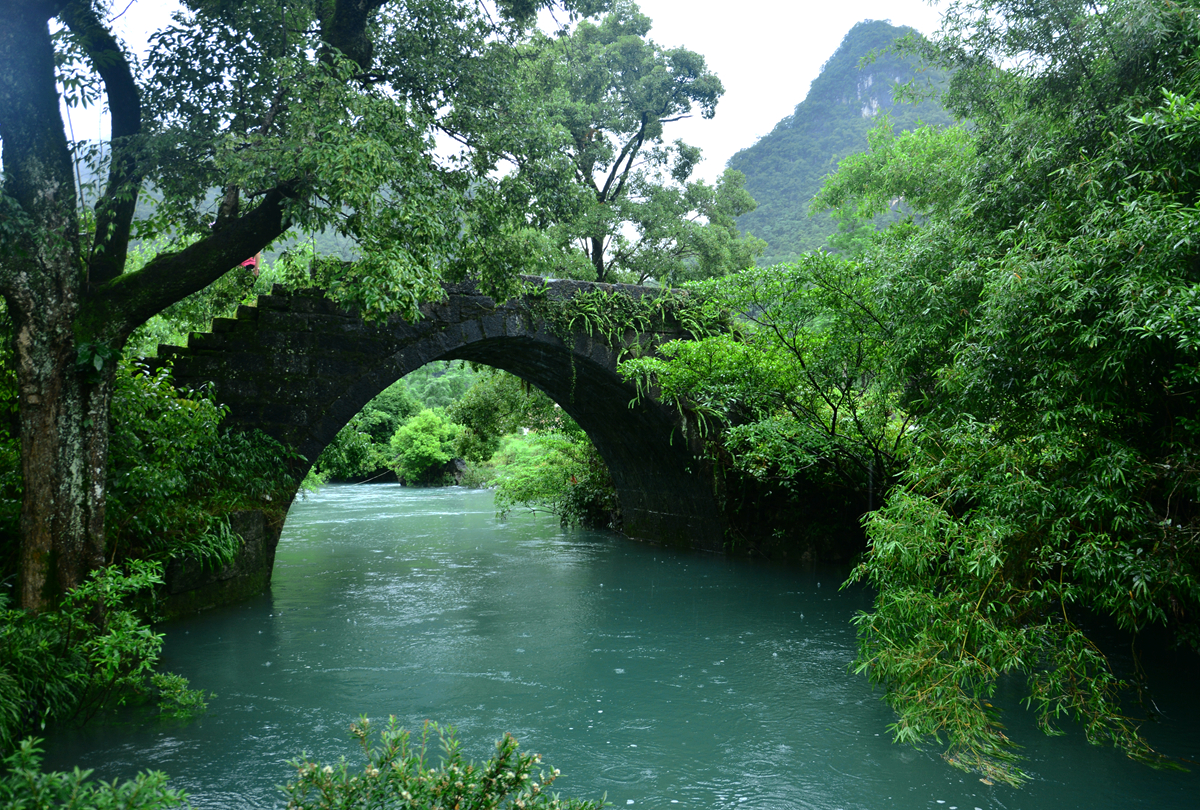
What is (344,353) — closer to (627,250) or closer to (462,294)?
(462,294)

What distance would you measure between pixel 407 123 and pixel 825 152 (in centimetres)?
3650

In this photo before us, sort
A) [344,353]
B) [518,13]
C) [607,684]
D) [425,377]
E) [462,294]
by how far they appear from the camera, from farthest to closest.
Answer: [425,377] → [462,294] → [344,353] → [518,13] → [607,684]

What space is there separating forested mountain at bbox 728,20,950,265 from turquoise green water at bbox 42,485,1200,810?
23856 millimetres

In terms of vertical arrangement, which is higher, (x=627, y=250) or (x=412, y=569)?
(x=627, y=250)

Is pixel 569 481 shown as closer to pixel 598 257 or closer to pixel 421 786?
pixel 598 257

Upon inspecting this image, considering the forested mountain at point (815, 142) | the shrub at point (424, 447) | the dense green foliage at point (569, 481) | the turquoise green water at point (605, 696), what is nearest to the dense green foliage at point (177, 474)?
the turquoise green water at point (605, 696)

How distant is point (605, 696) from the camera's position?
16.6ft

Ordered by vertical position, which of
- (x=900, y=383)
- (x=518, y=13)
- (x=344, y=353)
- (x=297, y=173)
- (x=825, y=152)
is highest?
(x=825, y=152)

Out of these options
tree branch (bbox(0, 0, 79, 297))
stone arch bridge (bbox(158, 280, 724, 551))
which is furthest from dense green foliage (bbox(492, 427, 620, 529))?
tree branch (bbox(0, 0, 79, 297))

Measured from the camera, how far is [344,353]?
326 inches

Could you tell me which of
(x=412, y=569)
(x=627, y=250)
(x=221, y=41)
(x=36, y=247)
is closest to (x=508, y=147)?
(x=221, y=41)

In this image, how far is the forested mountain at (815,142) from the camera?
32875mm

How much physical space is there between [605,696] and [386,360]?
4.74 metres

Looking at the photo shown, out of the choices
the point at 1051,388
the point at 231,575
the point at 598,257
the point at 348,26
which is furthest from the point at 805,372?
the point at 598,257
